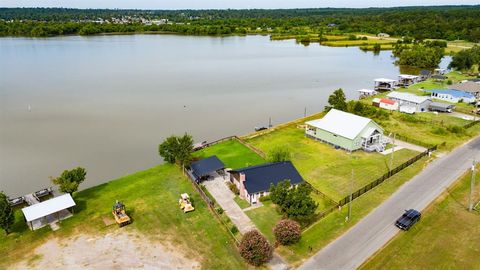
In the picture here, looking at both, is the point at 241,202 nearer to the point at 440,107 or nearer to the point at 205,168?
the point at 205,168

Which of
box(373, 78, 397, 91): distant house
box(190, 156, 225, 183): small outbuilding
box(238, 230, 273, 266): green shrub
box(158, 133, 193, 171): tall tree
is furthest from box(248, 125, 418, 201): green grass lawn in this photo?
box(373, 78, 397, 91): distant house

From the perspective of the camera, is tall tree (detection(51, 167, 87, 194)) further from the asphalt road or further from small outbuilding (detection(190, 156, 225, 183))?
the asphalt road

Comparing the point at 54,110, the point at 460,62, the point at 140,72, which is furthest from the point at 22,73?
the point at 460,62

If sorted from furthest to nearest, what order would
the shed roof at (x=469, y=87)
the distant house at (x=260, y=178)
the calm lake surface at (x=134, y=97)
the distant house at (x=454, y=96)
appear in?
the shed roof at (x=469, y=87) < the distant house at (x=454, y=96) < the calm lake surface at (x=134, y=97) < the distant house at (x=260, y=178)

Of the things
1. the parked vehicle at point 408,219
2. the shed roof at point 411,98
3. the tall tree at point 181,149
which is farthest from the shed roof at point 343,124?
the shed roof at point 411,98

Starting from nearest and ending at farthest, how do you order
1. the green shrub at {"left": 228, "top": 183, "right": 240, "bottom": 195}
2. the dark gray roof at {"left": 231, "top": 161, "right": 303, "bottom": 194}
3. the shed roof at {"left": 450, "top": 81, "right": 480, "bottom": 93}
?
the dark gray roof at {"left": 231, "top": 161, "right": 303, "bottom": 194}
the green shrub at {"left": 228, "top": 183, "right": 240, "bottom": 195}
the shed roof at {"left": 450, "top": 81, "right": 480, "bottom": 93}

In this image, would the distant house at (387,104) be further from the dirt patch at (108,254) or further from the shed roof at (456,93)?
the dirt patch at (108,254)
